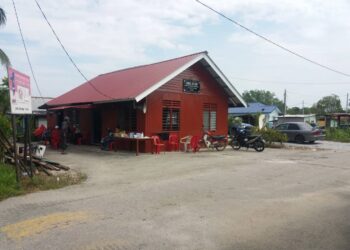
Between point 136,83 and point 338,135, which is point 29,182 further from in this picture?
Result: point 338,135

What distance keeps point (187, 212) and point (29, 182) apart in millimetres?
4531

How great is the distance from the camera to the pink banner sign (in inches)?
367

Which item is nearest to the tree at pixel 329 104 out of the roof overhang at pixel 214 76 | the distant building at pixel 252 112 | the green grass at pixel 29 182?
the distant building at pixel 252 112

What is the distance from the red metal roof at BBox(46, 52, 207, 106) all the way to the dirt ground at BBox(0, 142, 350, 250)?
21.0 ft

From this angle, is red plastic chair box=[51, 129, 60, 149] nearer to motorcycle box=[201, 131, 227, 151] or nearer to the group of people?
the group of people

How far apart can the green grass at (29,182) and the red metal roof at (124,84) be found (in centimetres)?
654

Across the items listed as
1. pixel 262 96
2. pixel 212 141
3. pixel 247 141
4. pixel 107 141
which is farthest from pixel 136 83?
pixel 262 96

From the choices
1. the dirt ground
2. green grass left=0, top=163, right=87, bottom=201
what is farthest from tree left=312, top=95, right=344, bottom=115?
green grass left=0, top=163, right=87, bottom=201

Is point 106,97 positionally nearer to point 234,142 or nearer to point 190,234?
point 234,142

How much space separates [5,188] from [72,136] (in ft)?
46.8

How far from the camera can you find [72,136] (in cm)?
2300

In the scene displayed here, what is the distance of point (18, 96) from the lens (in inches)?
378

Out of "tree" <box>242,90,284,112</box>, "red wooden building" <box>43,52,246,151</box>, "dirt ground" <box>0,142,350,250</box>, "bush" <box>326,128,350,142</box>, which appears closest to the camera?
"dirt ground" <box>0,142,350,250</box>

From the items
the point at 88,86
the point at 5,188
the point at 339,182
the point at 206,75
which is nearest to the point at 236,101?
the point at 206,75
